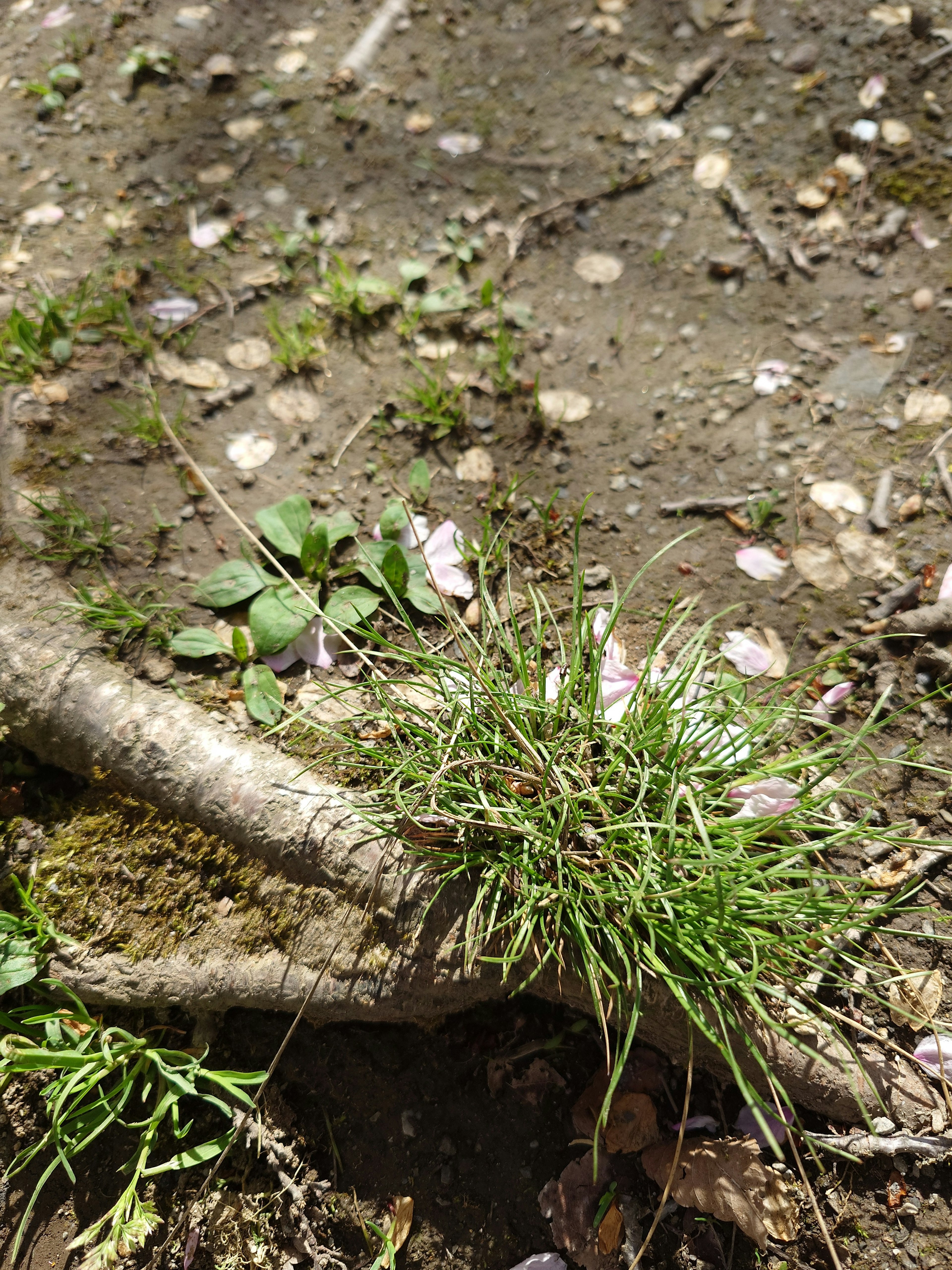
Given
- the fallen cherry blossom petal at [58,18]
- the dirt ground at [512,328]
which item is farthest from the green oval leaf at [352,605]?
the fallen cherry blossom petal at [58,18]

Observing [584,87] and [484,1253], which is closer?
[484,1253]

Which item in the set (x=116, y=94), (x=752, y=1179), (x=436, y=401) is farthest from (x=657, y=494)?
(x=116, y=94)

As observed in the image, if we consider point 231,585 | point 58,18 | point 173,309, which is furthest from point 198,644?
point 58,18

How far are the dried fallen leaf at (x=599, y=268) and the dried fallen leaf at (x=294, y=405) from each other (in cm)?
101

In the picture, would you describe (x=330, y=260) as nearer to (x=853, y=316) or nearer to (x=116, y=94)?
(x=116, y=94)

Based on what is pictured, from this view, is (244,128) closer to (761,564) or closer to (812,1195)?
(761,564)

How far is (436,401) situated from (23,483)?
1.22m

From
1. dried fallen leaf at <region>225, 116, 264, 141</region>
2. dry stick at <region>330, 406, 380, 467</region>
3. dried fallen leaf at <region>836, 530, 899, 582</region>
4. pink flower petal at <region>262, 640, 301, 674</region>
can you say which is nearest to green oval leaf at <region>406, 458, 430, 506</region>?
dry stick at <region>330, 406, 380, 467</region>

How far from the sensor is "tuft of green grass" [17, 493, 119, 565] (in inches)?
79.0

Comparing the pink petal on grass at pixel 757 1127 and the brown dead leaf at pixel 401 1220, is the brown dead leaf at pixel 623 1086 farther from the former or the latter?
the brown dead leaf at pixel 401 1220

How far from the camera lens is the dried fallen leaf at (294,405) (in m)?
2.33

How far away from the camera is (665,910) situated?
4.37ft

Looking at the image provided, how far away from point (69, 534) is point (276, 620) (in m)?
0.68

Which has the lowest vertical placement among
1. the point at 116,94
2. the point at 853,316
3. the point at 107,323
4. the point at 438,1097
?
the point at 438,1097
